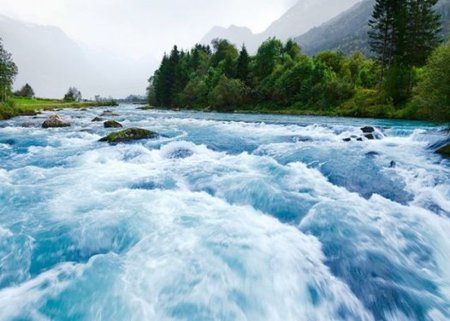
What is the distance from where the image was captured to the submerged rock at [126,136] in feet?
70.8

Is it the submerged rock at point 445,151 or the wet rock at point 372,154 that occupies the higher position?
the submerged rock at point 445,151

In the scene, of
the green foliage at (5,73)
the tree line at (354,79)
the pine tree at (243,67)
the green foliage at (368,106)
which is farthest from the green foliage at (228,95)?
the green foliage at (5,73)

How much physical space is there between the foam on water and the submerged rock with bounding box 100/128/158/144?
5971mm

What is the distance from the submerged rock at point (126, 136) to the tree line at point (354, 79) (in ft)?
65.6

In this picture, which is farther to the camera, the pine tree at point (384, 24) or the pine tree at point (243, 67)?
the pine tree at point (243, 67)

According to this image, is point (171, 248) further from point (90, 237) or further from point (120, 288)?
point (90, 237)

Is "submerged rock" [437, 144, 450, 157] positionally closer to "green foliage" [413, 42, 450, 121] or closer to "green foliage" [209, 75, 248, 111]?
"green foliage" [413, 42, 450, 121]

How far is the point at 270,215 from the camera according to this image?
32.4 ft

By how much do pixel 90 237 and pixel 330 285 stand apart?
5671 mm

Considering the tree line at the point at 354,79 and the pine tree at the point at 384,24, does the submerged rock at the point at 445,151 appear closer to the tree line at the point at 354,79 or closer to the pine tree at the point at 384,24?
the tree line at the point at 354,79

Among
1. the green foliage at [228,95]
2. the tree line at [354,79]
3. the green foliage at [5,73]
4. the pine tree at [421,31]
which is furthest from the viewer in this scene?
the green foliage at [228,95]

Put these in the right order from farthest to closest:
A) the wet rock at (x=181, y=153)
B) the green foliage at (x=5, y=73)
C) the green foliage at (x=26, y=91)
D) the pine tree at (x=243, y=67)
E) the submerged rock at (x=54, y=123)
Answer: the green foliage at (x=26, y=91) → the pine tree at (x=243, y=67) → the green foliage at (x=5, y=73) → the submerged rock at (x=54, y=123) → the wet rock at (x=181, y=153)

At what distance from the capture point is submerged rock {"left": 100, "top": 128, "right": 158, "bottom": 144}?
Result: 21594mm

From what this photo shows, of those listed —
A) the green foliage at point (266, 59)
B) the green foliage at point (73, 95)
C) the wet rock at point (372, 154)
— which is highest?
the green foliage at point (266, 59)
